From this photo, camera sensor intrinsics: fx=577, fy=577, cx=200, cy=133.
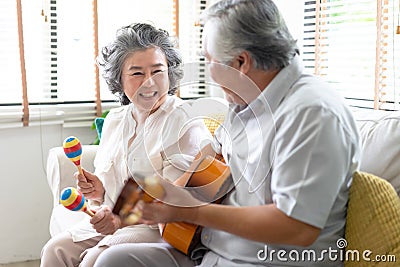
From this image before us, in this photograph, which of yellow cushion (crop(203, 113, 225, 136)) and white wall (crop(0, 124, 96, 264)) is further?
white wall (crop(0, 124, 96, 264))

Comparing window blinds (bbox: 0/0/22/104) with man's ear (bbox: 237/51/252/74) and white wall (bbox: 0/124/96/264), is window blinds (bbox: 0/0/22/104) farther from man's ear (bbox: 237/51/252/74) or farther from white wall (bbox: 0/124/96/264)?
man's ear (bbox: 237/51/252/74)

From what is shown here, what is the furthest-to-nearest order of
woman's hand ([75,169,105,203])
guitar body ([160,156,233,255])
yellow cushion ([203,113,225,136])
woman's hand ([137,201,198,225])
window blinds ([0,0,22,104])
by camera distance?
1. window blinds ([0,0,22,104])
2. woman's hand ([75,169,105,203])
3. yellow cushion ([203,113,225,136])
4. guitar body ([160,156,233,255])
5. woman's hand ([137,201,198,225])

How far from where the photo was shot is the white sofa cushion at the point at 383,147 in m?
1.60

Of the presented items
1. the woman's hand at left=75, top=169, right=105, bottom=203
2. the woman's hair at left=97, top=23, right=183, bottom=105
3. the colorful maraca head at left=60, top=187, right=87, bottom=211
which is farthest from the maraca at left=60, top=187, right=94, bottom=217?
the woman's hair at left=97, top=23, right=183, bottom=105

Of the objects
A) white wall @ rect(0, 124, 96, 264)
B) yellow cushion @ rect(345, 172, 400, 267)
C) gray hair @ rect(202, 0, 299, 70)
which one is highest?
gray hair @ rect(202, 0, 299, 70)

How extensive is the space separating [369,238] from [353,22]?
1.54 m

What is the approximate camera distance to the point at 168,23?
347 centimetres

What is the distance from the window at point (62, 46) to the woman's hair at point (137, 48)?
0.95m

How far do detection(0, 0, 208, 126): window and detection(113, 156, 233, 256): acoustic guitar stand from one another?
1.68 m

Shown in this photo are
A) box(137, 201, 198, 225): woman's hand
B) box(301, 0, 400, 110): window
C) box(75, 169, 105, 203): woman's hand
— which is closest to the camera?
box(137, 201, 198, 225): woman's hand

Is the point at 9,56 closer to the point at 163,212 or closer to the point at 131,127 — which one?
the point at 131,127

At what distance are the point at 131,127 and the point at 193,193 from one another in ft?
2.39

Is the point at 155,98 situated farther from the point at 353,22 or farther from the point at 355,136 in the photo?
the point at 353,22

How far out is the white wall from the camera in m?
3.13
